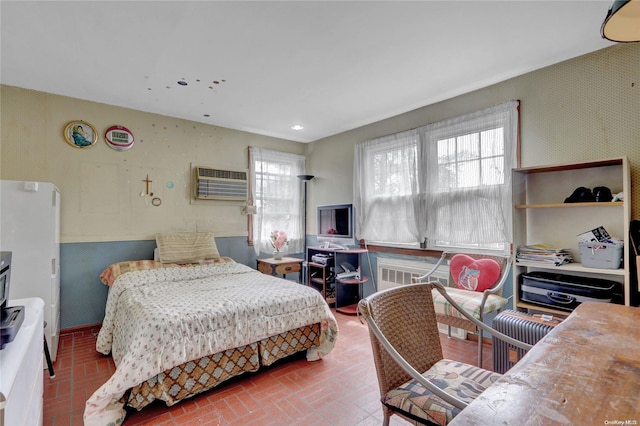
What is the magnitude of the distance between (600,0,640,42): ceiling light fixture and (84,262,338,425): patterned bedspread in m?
2.46

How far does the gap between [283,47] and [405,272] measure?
278cm

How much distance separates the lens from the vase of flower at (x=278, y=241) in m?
4.51

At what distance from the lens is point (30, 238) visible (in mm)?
2531

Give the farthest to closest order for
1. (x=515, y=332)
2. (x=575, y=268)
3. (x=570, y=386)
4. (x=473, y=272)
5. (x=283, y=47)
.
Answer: (x=473, y=272) < (x=283, y=47) < (x=575, y=268) < (x=515, y=332) < (x=570, y=386)

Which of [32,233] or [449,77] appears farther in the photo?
Result: [449,77]

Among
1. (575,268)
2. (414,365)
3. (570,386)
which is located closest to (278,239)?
(414,365)

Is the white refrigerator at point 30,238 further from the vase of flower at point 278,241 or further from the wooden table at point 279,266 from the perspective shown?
the vase of flower at point 278,241

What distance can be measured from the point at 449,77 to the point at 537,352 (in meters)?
2.63

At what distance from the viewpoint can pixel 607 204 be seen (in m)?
2.18

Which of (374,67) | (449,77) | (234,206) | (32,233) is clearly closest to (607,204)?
(449,77)

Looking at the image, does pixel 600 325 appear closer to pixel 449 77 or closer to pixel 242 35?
pixel 449 77

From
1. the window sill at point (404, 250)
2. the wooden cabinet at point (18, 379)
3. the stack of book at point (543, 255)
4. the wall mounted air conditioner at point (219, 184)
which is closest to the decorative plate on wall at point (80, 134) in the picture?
the wall mounted air conditioner at point (219, 184)

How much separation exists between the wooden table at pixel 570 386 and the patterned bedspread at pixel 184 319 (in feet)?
6.02

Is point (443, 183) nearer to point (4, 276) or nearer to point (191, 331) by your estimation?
point (191, 331)
